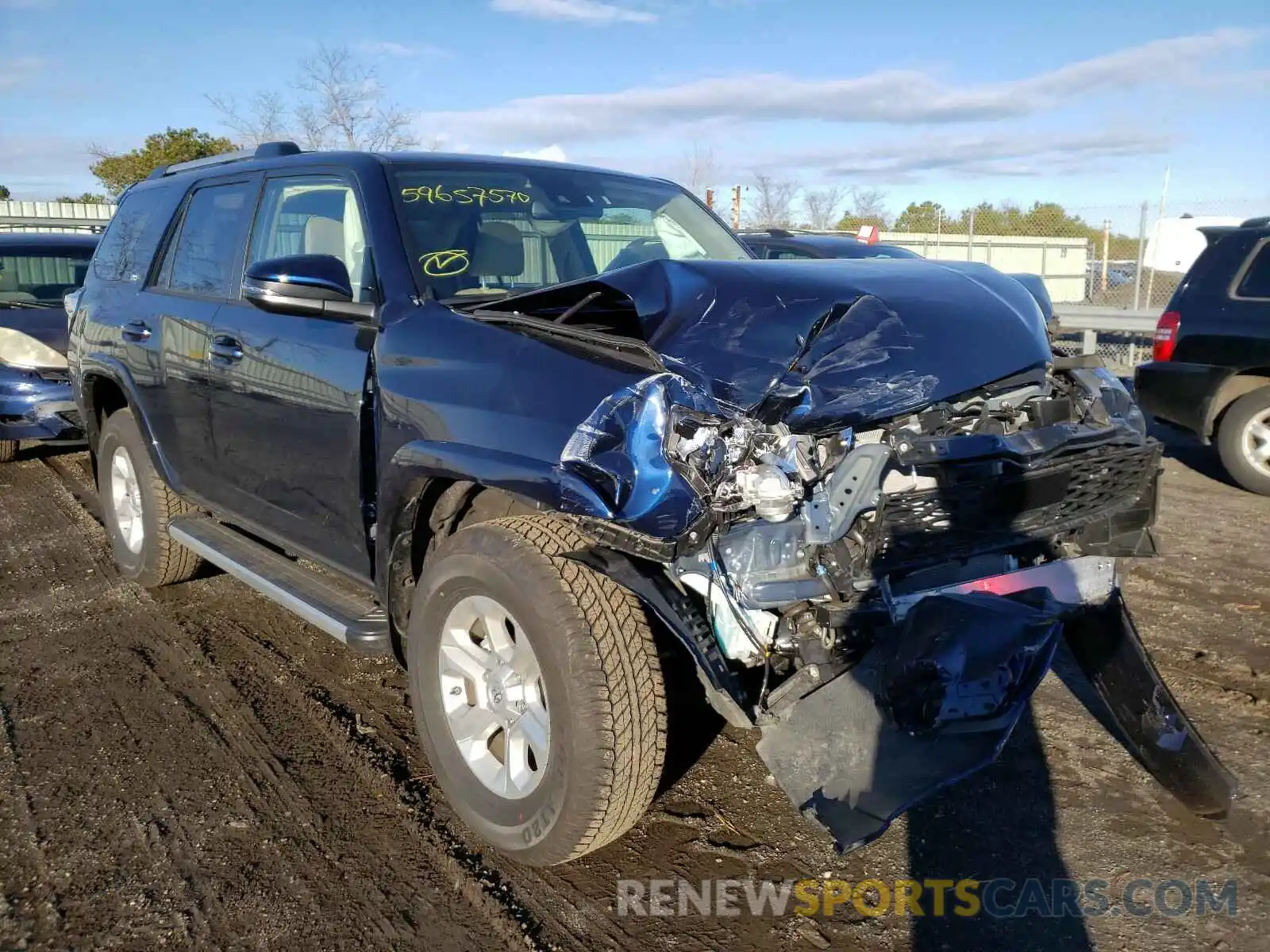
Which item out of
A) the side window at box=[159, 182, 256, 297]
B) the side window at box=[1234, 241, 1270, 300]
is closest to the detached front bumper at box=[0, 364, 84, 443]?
the side window at box=[159, 182, 256, 297]

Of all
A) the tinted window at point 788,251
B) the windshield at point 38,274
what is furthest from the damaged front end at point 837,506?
the tinted window at point 788,251

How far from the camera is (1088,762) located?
344 centimetres

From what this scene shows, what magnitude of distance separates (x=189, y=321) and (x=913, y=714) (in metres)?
3.55

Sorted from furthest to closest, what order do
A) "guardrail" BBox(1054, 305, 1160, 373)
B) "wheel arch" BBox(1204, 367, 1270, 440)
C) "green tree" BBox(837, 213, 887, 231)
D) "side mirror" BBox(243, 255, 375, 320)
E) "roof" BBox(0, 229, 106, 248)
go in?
"green tree" BBox(837, 213, 887, 231) < "guardrail" BBox(1054, 305, 1160, 373) < "roof" BBox(0, 229, 106, 248) < "wheel arch" BBox(1204, 367, 1270, 440) < "side mirror" BBox(243, 255, 375, 320)

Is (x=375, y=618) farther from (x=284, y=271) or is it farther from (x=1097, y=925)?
(x=1097, y=925)

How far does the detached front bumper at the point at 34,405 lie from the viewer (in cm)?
778

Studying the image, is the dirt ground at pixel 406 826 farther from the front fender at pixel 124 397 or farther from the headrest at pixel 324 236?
the headrest at pixel 324 236

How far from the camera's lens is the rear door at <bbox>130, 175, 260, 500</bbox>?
→ 14.3 ft

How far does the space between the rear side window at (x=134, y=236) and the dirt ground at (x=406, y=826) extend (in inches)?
76.0

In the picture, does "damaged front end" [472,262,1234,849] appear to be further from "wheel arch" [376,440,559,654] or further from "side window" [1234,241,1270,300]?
"side window" [1234,241,1270,300]

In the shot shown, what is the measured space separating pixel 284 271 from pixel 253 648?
2.05m

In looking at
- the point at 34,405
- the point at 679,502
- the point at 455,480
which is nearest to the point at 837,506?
the point at 679,502

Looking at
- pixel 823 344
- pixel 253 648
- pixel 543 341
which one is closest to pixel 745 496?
pixel 823 344

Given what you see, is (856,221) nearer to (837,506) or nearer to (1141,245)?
(1141,245)
